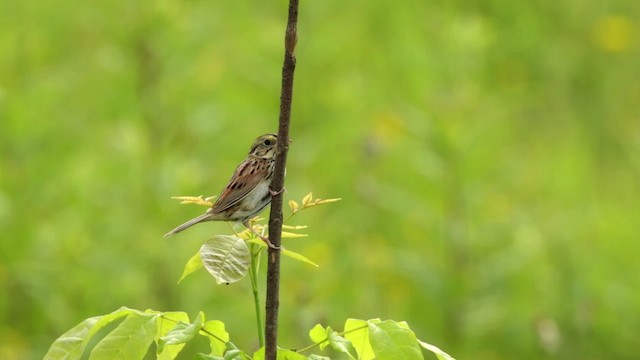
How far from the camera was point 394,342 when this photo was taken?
2.36 metres

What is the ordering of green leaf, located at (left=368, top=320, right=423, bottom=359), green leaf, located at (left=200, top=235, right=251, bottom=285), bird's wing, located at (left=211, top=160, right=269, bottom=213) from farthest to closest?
bird's wing, located at (left=211, top=160, right=269, bottom=213), green leaf, located at (left=368, top=320, right=423, bottom=359), green leaf, located at (left=200, top=235, right=251, bottom=285)

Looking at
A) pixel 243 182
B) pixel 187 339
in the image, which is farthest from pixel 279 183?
pixel 243 182

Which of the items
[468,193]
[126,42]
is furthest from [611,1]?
[126,42]

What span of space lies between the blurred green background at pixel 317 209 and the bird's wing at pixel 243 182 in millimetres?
3003

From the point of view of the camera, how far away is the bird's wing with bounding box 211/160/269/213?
2.82 meters

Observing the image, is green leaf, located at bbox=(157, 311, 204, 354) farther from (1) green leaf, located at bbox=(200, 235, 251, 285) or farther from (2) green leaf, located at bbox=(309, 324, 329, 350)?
(2) green leaf, located at bbox=(309, 324, 329, 350)

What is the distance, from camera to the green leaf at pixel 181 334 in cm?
229

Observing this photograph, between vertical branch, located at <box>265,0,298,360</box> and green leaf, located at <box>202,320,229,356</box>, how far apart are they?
193 millimetres

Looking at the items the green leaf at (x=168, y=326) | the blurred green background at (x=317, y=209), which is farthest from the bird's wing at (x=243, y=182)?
the blurred green background at (x=317, y=209)

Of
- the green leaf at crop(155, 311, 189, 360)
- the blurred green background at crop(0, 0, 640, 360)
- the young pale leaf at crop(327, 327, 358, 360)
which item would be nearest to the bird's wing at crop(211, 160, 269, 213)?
the green leaf at crop(155, 311, 189, 360)

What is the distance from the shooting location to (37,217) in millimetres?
7496

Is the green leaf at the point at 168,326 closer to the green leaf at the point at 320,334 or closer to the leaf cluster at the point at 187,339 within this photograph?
the leaf cluster at the point at 187,339

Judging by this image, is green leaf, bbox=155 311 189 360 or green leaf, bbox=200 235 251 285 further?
green leaf, bbox=155 311 189 360

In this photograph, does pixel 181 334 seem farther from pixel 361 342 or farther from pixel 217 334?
pixel 361 342
